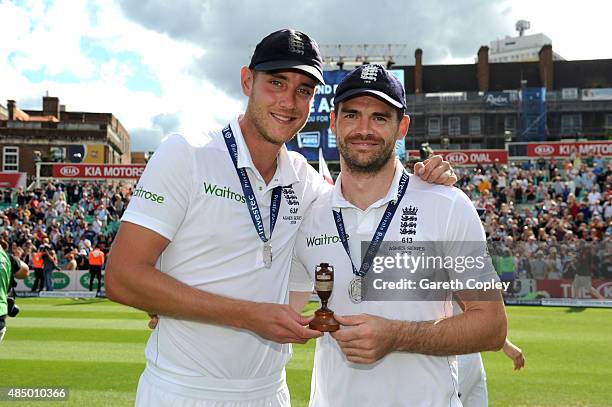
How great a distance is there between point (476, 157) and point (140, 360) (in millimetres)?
28055

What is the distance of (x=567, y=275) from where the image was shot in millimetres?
17484

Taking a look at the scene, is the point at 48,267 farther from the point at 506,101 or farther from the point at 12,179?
the point at 506,101

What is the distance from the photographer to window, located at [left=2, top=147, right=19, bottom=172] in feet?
187

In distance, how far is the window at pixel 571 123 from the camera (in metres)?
59.2

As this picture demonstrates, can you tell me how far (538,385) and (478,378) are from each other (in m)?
3.64

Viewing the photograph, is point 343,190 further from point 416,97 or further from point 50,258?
point 416,97

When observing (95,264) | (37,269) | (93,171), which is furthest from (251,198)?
(93,171)

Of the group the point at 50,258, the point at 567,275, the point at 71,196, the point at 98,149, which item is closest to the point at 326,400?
the point at 567,275

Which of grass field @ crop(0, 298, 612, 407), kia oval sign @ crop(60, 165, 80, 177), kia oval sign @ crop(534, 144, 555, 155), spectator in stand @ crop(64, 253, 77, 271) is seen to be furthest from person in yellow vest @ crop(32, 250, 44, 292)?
kia oval sign @ crop(534, 144, 555, 155)

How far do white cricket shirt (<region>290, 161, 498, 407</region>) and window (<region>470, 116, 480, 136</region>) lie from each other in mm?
60212

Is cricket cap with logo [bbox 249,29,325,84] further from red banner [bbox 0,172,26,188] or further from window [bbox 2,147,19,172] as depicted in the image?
window [bbox 2,147,19,172]

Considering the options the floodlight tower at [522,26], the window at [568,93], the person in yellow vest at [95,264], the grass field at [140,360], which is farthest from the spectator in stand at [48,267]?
the floodlight tower at [522,26]

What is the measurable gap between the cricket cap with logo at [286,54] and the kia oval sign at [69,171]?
3532cm

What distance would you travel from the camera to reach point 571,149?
3388 cm
